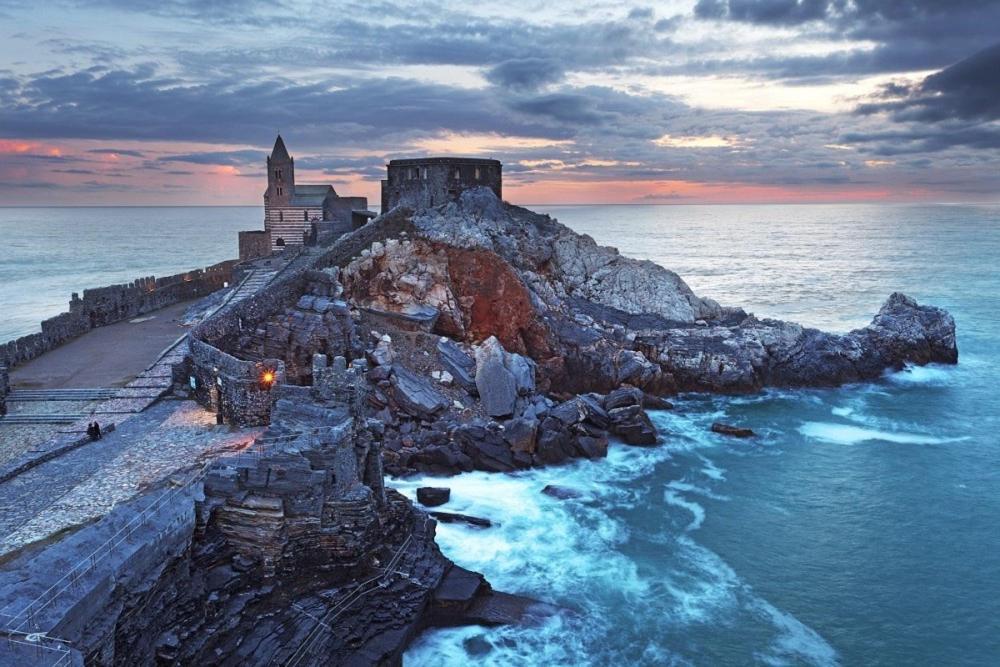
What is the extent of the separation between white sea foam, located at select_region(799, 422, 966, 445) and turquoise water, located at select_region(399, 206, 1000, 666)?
5.6 inches

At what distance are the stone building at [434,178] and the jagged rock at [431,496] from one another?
3224 centimetres

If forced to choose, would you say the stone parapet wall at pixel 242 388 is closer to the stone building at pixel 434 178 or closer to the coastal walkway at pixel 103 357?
the coastal walkway at pixel 103 357

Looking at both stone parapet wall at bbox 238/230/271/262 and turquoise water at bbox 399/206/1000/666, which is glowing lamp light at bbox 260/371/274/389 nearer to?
turquoise water at bbox 399/206/1000/666

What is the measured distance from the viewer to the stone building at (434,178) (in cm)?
5503

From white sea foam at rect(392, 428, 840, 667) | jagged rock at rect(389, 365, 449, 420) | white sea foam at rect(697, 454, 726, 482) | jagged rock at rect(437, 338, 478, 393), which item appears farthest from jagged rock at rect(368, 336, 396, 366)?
white sea foam at rect(697, 454, 726, 482)

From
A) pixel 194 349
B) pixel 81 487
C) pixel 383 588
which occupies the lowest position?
pixel 383 588

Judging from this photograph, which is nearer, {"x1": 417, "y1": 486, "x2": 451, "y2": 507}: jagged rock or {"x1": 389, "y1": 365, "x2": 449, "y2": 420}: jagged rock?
{"x1": 417, "y1": 486, "x2": 451, "y2": 507}: jagged rock

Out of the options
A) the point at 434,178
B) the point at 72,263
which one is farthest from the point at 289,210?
the point at 72,263

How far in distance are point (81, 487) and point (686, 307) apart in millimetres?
40568

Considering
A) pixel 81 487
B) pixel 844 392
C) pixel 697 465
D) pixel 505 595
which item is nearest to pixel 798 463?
pixel 697 465

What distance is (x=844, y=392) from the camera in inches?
1727

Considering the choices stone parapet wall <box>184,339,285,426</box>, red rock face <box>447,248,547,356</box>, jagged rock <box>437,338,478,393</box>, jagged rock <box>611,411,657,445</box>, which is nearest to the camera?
stone parapet wall <box>184,339,285,426</box>

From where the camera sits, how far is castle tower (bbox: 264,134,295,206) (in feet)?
185

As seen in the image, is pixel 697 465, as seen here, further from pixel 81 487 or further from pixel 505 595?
pixel 81 487
